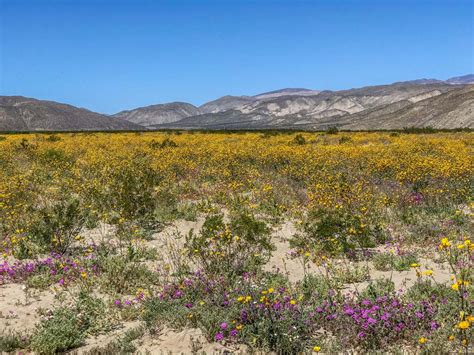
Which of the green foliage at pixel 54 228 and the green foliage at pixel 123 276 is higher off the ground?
the green foliage at pixel 54 228

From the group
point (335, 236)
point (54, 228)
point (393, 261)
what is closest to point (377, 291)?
point (393, 261)

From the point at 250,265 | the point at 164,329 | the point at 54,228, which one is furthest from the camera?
the point at 54,228

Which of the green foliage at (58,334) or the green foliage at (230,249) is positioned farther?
the green foliage at (230,249)

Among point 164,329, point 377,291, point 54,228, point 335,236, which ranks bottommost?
point 164,329

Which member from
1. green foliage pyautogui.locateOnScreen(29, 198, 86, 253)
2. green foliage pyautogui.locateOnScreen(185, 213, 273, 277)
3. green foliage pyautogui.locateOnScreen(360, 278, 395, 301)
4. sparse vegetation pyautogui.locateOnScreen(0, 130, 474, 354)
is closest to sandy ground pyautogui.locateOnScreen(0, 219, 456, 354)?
sparse vegetation pyautogui.locateOnScreen(0, 130, 474, 354)

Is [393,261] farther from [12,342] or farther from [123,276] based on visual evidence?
[12,342]

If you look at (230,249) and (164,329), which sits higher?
(230,249)

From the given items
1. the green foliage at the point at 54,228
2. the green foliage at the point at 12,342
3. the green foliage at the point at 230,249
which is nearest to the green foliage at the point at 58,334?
the green foliage at the point at 12,342

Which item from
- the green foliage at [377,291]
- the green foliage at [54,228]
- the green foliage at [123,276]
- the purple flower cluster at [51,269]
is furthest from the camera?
the green foliage at [54,228]

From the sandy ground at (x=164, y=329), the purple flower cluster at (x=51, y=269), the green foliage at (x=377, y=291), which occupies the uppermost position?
the purple flower cluster at (x=51, y=269)

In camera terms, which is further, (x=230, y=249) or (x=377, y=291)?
(x=230, y=249)

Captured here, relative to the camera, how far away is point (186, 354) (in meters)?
5.07

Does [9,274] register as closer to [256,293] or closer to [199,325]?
[199,325]

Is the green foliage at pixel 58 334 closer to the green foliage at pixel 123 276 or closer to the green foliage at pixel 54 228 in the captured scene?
the green foliage at pixel 123 276
